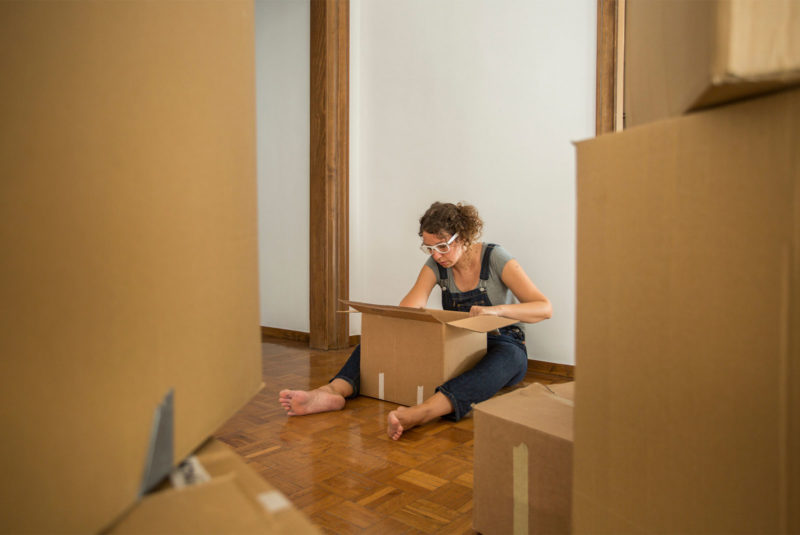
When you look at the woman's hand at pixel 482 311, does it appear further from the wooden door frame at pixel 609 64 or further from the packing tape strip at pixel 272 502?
the packing tape strip at pixel 272 502

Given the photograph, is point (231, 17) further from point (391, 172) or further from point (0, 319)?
point (391, 172)

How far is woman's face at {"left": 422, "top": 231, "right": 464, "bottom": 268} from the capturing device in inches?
67.9

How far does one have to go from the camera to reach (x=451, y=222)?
1.72m

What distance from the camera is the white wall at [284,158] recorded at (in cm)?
281

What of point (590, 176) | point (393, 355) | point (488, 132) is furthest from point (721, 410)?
point (488, 132)

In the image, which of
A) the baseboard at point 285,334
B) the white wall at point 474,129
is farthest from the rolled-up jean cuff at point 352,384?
the baseboard at point 285,334

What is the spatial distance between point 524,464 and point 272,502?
0.51 metres

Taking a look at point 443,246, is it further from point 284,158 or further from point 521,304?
point 284,158

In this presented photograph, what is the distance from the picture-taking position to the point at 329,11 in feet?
8.45

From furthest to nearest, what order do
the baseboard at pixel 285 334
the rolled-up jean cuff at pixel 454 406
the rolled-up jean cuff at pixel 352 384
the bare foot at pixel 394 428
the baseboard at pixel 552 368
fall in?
the baseboard at pixel 285 334
the baseboard at pixel 552 368
the rolled-up jean cuff at pixel 352 384
the rolled-up jean cuff at pixel 454 406
the bare foot at pixel 394 428

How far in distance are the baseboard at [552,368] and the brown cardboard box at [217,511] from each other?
1873mm

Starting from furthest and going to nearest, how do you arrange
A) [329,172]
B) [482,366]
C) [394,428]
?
[329,172]
[482,366]
[394,428]

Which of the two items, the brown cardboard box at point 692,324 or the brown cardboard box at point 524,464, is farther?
the brown cardboard box at point 524,464

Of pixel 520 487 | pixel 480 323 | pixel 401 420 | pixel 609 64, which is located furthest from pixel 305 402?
pixel 609 64
